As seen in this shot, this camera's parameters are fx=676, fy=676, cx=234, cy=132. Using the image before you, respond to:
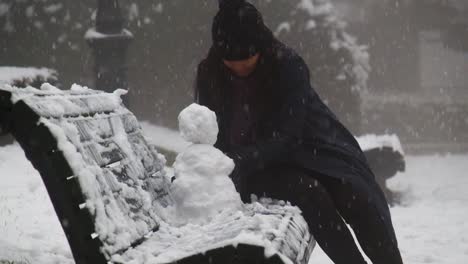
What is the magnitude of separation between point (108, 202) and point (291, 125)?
4.88 ft

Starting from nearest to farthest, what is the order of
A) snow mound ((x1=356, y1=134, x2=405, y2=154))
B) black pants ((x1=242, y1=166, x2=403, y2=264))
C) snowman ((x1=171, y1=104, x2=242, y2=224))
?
snowman ((x1=171, y1=104, x2=242, y2=224)), black pants ((x1=242, y1=166, x2=403, y2=264)), snow mound ((x1=356, y1=134, x2=405, y2=154))

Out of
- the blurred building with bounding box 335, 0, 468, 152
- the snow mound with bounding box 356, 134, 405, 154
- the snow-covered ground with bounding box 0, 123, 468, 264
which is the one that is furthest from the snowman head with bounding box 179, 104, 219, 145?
the blurred building with bounding box 335, 0, 468, 152

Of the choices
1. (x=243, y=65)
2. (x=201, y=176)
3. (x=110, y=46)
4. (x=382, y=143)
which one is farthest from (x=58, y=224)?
(x=382, y=143)

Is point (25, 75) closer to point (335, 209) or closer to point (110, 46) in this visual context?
point (110, 46)

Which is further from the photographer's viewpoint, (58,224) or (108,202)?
(58,224)

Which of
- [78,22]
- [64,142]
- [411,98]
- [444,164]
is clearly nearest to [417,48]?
[411,98]

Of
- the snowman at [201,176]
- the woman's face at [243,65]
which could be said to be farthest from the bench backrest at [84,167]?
the woman's face at [243,65]

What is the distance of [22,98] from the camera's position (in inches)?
82.7

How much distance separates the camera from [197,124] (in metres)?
2.95

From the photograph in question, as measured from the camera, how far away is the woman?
3389mm

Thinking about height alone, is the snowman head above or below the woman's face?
below

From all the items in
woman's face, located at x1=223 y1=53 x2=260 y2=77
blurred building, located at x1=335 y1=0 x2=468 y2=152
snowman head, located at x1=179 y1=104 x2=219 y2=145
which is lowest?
blurred building, located at x1=335 y1=0 x2=468 y2=152

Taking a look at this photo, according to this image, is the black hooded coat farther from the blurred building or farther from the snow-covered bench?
the blurred building

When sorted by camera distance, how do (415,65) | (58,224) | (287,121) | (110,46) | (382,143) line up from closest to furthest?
(287,121) → (58,224) → (110,46) → (382,143) → (415,65)
